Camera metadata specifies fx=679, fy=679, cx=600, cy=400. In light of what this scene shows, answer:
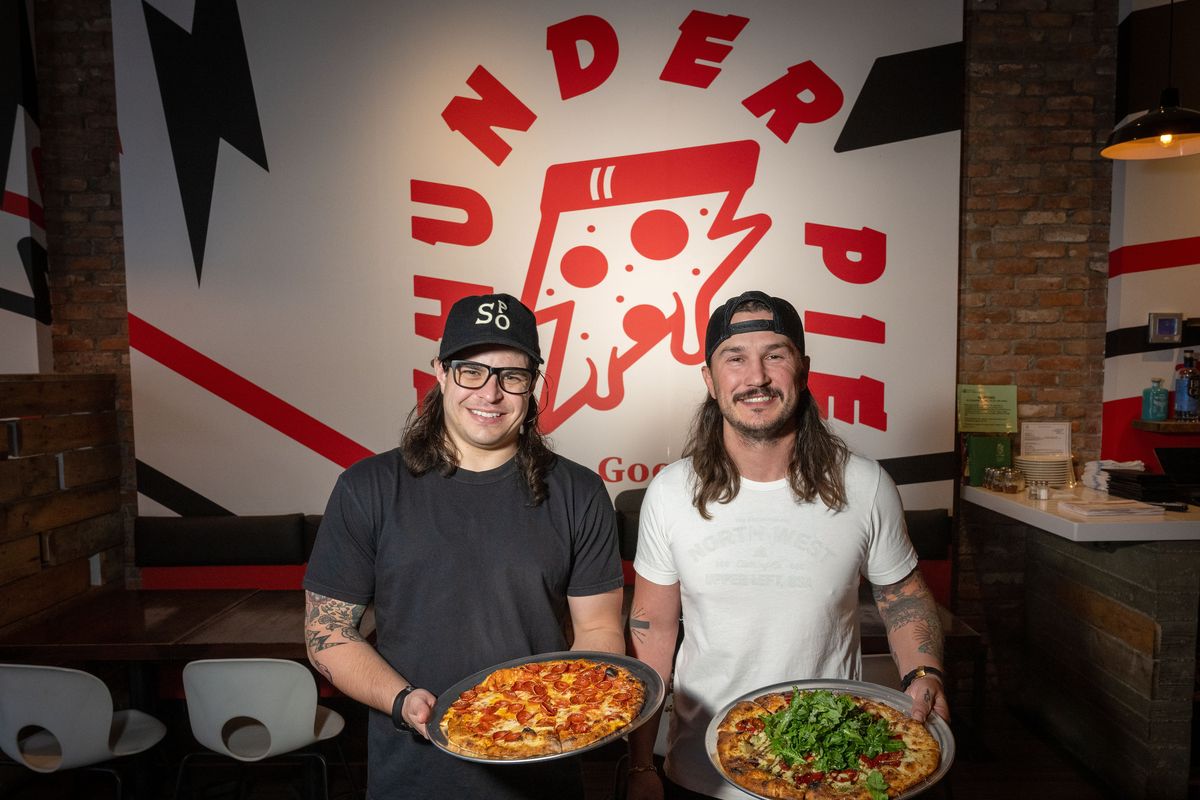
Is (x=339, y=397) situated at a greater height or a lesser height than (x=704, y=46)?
lesser

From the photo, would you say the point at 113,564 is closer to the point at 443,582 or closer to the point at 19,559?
the point at 19,559

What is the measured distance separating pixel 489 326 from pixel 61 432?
3.01m

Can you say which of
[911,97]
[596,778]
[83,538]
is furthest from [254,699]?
[911,97]

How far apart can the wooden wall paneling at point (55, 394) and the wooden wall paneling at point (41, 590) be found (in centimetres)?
77

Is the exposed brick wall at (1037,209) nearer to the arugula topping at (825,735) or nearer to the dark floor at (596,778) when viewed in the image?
the dark floor at (596,778)

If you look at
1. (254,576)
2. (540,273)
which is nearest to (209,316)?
(254,576)

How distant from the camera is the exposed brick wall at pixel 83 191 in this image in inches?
146

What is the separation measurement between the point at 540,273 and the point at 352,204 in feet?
3.61

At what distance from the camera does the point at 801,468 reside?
173cm

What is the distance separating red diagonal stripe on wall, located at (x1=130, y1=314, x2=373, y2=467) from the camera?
12.3ft

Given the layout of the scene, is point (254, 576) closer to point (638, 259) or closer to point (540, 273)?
point (540, 273)

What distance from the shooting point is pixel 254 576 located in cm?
372

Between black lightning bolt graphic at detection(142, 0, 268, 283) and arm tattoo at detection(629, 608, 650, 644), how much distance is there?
3.28 metres

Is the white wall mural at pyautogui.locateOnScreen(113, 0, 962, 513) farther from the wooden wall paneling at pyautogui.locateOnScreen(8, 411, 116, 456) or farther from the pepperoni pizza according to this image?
the pepperoni pizza
